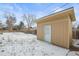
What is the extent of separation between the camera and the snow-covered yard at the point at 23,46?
2928 millimetres

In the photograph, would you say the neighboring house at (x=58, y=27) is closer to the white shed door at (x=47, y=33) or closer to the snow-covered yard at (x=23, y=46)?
the white shed door at (x=47, y=33)

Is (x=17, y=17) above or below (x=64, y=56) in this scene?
above

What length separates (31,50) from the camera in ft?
9.63

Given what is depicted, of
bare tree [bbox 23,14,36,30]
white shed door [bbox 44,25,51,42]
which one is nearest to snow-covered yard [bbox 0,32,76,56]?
white shed door [bbox 44,25,51,42]

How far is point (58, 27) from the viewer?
289 cm

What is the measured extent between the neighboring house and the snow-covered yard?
0.42 ft

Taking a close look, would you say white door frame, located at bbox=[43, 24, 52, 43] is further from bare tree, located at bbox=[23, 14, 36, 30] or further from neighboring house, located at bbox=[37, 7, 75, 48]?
bare tree, located at bbox=[23, 14, 36, 30]

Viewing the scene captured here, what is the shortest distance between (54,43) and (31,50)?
441mm

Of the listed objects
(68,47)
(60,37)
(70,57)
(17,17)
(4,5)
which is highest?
(4,5)

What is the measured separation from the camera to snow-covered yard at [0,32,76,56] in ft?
9.61

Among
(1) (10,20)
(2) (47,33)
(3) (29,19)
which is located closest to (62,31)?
(2) (47,33)

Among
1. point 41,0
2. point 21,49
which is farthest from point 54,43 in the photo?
point 41,0

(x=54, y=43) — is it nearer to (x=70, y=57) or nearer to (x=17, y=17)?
(x=70, y=57)

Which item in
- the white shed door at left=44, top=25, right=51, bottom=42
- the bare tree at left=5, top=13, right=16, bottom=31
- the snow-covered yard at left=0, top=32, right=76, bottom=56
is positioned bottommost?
the snow-covered yard at left=0, top=32, right=76, bottom=56
